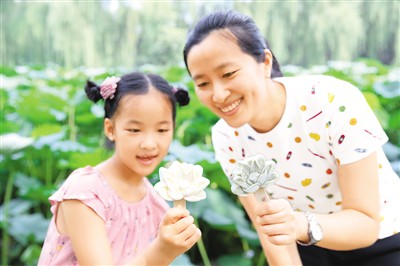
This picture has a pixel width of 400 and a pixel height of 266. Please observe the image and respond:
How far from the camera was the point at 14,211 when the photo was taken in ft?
8.20

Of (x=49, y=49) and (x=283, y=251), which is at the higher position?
(x=283, y=251)

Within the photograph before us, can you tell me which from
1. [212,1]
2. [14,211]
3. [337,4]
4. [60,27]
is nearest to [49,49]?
[60,27]

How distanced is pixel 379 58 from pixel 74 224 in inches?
514

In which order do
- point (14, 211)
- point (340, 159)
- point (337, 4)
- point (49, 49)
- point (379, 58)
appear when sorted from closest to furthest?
point (340, 159) → point (14, 211) → point (49, 49) → point (337, 4) → point (379, 58)

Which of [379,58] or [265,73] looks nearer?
[265,73]

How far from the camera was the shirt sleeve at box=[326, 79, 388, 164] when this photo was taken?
4.20 feet

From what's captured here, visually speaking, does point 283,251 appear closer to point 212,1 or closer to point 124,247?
point 124,247

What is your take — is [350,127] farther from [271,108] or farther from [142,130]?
[142,130]

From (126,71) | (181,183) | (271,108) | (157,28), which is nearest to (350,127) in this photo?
(271,108)

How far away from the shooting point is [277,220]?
1051 millimetres

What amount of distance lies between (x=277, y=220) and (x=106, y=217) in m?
0.56

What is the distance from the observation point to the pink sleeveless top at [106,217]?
140 cm

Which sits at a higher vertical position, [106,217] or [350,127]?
[350,127]

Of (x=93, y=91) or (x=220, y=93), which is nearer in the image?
(x=220, y=93)
